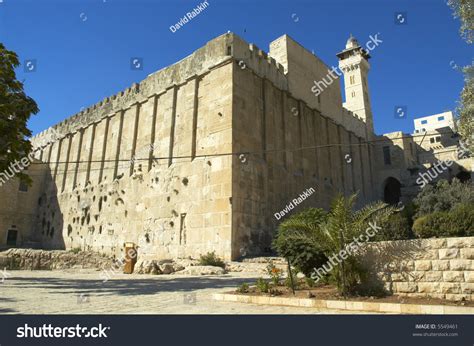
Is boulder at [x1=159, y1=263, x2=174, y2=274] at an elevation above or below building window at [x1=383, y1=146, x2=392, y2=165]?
below

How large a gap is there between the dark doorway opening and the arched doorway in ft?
117

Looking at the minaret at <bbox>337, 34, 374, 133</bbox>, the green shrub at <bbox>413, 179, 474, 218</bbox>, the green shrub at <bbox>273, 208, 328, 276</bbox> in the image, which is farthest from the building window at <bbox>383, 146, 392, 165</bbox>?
the green shrub at <bbox>273, 208, 328, 276</bbox>

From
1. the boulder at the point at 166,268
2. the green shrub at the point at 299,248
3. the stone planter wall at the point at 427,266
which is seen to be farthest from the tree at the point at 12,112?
the stone planter wall at the point at 427,266

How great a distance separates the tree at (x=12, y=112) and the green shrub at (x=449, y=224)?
12687 mm

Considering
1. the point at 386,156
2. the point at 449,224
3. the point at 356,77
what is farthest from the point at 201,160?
the point at 356,77

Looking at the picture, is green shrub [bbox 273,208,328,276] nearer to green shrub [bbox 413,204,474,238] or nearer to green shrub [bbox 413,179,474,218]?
green shrub [bbox 413,204,474,238]

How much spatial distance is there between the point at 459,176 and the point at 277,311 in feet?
110

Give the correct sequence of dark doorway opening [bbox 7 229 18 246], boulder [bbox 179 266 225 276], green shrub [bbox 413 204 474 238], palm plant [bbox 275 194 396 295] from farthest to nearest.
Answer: dark doorway opening [bbox 7 229 18 246]
boulder [bbox 179 266 225 276]
green shrub [bbox 413 204 474 238]
palm plant [bbox 275 194 396 295]

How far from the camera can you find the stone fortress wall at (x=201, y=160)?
17.8m

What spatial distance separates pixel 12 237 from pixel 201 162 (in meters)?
22.8

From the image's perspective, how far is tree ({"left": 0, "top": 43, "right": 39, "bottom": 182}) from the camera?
11.6m

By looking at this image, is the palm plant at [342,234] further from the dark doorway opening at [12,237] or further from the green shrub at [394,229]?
the dark doorway opening at [12,237]
